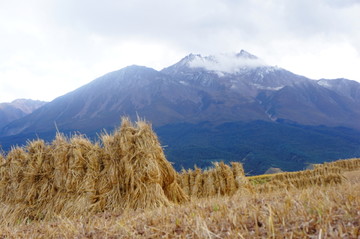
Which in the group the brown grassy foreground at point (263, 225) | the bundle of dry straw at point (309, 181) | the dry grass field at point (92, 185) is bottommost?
the brown grassy foreground at point (263, 225)

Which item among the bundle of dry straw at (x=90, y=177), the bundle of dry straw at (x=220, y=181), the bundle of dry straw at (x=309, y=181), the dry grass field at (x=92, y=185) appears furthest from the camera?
the bundle of dry straw at (x=309, y=181)

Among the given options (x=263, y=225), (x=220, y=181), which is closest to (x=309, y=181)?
(x=220, y=181)

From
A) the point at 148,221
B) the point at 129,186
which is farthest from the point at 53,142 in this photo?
the point at 148,221

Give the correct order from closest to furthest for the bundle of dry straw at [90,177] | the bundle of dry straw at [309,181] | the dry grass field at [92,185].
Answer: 1. the dry grass field at [92,185]
2. the bundle of dry straw at [90,177]
3. the bundle of dry straw at [309,181]

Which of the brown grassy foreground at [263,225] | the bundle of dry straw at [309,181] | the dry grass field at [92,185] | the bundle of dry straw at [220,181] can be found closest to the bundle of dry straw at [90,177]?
the dry grass field at [92,185]

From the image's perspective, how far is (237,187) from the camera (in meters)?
12.7

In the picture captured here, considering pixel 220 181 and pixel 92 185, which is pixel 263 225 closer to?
pixel 92 185

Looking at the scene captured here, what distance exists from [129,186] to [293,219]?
4.54 metres

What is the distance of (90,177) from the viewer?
7.04 meters

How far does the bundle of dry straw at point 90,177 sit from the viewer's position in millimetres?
6512

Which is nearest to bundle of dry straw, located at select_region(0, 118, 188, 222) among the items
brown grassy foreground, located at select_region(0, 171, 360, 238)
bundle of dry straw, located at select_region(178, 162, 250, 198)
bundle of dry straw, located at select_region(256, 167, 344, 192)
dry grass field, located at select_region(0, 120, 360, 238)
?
dry grass field, located at select_region(0, 120, 360, 238)

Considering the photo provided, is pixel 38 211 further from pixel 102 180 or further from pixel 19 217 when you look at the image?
pixel 102 180

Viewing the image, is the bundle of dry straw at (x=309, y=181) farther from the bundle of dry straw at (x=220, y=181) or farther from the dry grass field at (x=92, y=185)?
the dry grass field at (x=92, y=185)

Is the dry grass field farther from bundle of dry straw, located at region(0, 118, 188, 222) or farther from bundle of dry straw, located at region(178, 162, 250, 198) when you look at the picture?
bundle of dry straw, located at region(178, 162, 250, 198)
